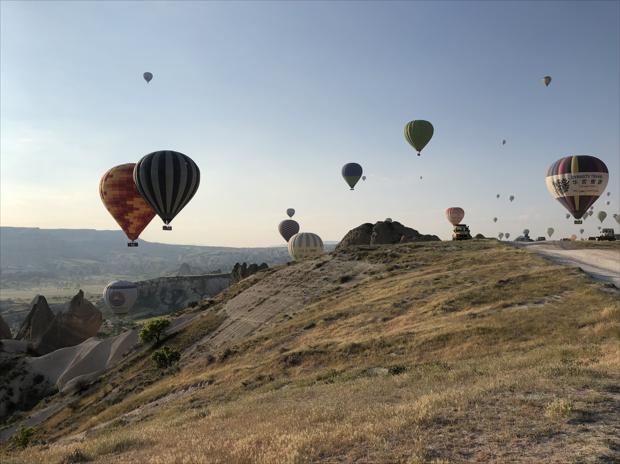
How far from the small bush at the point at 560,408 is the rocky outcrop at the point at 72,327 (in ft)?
302

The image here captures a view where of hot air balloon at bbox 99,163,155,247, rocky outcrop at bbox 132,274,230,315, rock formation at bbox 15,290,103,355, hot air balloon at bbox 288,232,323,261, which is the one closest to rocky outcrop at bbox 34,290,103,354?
rock formation at bbox 15,290,103,355

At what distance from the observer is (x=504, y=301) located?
29.1 m

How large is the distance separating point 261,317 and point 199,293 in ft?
495

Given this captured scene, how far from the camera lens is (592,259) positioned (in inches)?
1623

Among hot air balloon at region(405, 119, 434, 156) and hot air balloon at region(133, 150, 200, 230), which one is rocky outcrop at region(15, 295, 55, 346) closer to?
hot air balloon at region(133, 150, 200, 230)

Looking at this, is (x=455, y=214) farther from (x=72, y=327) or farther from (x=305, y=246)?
(x=72, y=327)

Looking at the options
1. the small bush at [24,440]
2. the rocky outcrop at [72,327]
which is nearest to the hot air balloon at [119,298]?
the rocky outcrop at [72,327]

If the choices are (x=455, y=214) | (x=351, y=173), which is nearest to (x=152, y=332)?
(x=351, y=173)

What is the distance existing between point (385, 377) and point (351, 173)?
7159 cm

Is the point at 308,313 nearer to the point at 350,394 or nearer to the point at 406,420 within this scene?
the point at 350,394

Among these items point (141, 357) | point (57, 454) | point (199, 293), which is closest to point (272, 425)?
point (57, 454)

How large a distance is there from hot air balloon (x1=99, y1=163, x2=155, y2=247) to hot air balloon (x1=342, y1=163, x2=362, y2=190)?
1648 inches

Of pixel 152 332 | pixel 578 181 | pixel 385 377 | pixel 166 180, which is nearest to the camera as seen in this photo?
pixel 385 377

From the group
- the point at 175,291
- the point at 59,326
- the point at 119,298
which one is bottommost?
the point at 175,291
